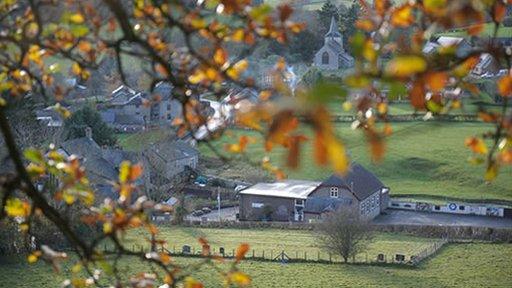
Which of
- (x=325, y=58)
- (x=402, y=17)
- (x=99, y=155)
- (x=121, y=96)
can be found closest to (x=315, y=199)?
(x=99, y=155)

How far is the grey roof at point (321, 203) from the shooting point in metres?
29.9

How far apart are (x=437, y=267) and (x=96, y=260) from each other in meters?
21.8

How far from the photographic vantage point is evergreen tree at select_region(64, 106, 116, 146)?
3534 cm

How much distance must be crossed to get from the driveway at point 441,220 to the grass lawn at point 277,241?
68.0 inches

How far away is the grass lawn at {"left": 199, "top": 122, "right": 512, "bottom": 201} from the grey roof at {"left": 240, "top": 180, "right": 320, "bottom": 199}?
69cm

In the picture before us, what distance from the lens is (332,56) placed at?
49.1 metres

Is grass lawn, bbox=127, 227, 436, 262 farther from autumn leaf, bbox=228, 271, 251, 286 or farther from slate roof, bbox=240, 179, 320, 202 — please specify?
autumn leaf, bbox=228, 271, 251, 286

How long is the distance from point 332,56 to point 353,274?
93.9 ft

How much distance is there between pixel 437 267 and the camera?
2338 cm

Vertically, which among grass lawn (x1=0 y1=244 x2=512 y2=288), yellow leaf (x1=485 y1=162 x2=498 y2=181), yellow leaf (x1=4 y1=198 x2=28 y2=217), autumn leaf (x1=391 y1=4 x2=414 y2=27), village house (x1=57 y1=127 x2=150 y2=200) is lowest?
grass lawn (x1=0 y1=244 x2=512 y2=288)

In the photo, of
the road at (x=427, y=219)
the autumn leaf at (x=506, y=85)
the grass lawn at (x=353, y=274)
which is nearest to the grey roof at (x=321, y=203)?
the road at (x=427, y=219)

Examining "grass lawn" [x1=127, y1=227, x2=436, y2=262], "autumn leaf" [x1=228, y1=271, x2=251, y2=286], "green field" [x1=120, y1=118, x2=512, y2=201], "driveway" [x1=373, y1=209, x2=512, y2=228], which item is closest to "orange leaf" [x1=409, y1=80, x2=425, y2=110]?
"autumn leaf" [x1=228, y1=271, x2=251, y2=286]

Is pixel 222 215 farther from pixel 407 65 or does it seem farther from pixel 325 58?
pixel 407 65

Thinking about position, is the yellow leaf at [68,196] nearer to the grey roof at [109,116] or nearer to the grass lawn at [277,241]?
the grass lawn at [277,241]
